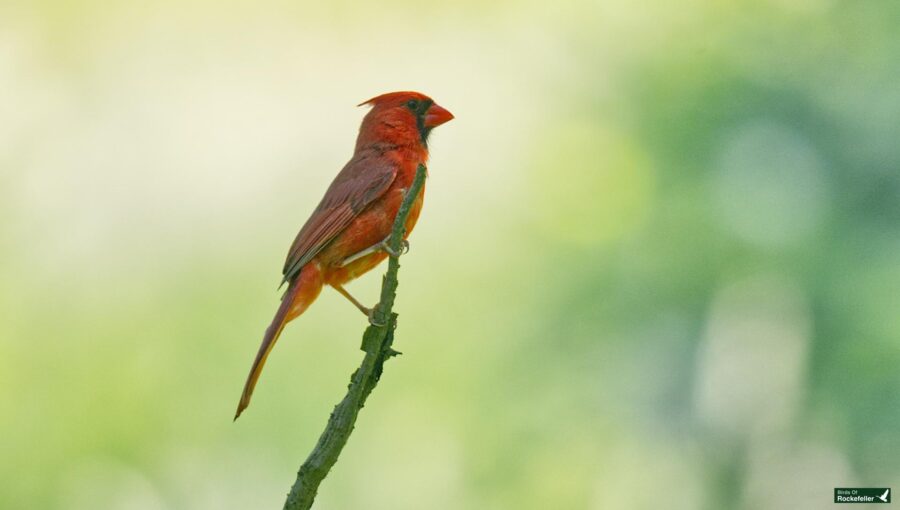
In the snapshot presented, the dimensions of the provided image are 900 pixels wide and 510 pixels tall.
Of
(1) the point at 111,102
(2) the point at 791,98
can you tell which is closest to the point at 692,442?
(2) the point at 791,98

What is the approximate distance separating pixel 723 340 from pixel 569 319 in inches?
37.1

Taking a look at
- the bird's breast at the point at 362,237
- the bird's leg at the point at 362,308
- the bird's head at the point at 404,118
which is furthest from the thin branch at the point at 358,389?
the bird's head at the point at 404,118

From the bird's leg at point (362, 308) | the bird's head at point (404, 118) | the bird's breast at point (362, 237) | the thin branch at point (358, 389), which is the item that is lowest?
the thin branch at point (358, 389)

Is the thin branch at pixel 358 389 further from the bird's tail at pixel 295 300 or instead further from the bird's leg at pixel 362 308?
the bird's tail at pixel 295 300

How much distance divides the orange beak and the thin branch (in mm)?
1262

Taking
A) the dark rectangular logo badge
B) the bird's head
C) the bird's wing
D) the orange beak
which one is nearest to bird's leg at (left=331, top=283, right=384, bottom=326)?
the bird's wing

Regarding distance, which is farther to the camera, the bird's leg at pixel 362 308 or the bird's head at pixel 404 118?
the bird's head at pixel 404 118

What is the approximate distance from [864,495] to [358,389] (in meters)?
2.97

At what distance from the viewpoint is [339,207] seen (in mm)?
4207

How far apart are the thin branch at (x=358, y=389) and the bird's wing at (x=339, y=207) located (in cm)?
76

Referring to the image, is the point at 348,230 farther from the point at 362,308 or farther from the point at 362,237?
the point at 362,308

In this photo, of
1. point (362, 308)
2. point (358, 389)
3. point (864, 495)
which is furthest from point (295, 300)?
point (864, 495)

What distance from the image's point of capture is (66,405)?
18.5ft

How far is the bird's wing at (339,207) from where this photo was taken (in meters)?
4.16
